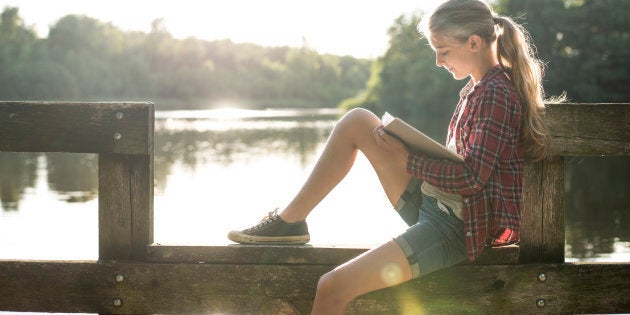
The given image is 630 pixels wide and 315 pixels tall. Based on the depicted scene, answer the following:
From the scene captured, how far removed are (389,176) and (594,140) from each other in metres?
0.79

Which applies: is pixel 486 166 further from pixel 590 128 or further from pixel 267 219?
pixel 267 219

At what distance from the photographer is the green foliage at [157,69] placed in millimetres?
58219

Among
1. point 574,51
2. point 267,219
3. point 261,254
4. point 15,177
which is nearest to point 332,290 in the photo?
point 261,254

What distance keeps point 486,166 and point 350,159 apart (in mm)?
541

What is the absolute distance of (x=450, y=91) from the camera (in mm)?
44969

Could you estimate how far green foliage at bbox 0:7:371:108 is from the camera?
5822cm

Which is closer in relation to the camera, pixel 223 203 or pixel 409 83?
pixel 223 203

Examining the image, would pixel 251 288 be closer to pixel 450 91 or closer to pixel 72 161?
pixel 72 161

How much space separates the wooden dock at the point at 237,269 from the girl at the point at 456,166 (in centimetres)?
13

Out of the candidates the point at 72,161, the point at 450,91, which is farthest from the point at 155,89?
the point at 72,161

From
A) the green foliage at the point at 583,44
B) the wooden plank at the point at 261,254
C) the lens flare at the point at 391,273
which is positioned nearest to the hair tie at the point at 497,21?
the wooden plank at the point at 261,254

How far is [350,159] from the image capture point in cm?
291

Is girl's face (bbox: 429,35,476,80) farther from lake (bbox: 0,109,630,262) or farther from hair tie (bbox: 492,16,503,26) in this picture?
lake (bbox: 0,109,630,262)

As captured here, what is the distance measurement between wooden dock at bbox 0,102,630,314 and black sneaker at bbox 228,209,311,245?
75 millimetres
